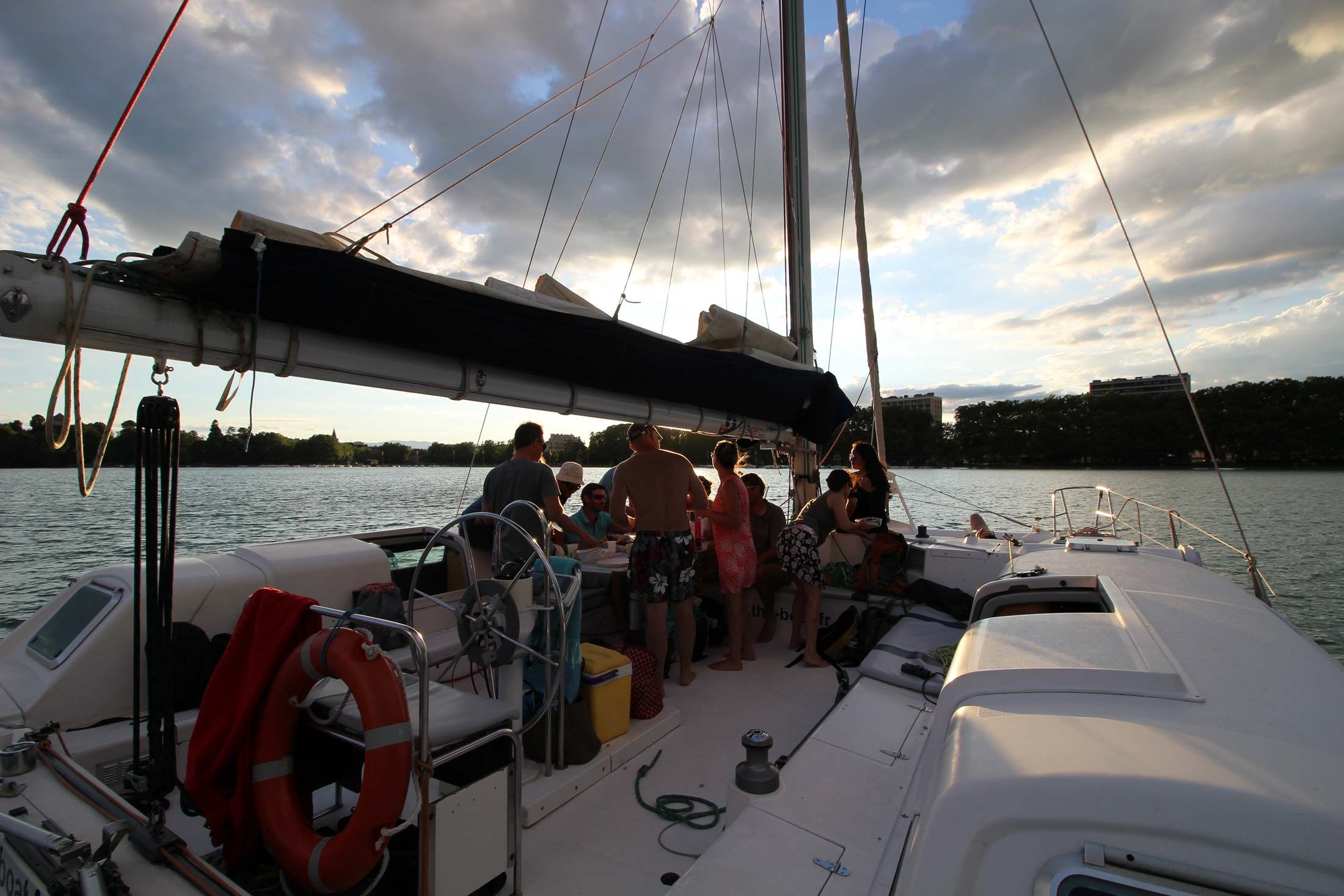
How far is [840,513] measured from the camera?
4.29 metres

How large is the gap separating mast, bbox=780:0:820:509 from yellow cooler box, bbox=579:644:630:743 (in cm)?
321

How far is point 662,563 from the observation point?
3.49m

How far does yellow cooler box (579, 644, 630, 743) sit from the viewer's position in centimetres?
289

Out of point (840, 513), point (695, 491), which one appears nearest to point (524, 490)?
point (695, 491)

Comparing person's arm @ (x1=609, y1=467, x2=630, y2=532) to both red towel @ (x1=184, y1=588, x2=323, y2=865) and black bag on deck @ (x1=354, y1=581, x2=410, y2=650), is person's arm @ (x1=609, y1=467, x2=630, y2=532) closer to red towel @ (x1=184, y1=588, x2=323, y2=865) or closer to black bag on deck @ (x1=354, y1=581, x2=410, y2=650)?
black bag on deck @ (x1=354, y1=581, x2=410, y2=650)

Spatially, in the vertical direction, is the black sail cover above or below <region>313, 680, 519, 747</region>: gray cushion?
above

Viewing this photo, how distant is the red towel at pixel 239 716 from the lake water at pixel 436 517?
117 inches

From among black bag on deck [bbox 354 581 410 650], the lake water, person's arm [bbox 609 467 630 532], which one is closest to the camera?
black bag on deck [bbox 354 581 410 650]

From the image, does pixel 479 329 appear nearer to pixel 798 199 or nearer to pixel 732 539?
pixel 732 539

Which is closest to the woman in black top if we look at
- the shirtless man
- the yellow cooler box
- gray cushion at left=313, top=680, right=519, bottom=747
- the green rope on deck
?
the shirtless man

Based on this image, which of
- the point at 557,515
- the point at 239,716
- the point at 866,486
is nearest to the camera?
the point at 239,716

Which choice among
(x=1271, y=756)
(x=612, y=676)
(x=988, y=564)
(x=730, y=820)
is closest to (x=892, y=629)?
(x=988, y=564)

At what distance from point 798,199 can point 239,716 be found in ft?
18.6

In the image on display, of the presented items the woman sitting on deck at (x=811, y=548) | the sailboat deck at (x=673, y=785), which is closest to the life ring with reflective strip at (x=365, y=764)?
the sailboat deck at (x=673, y=785)
